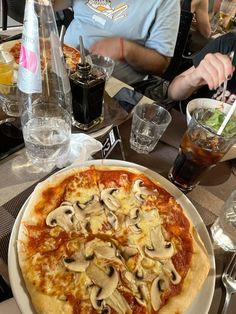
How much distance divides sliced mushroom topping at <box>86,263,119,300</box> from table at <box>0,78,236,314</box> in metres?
0.18

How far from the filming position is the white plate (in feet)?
1.83

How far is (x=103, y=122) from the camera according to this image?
100 centimetres

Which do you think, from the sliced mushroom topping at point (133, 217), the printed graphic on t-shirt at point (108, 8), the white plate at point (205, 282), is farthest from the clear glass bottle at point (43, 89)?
the printed graphic on t-shirt at point (108, 8)

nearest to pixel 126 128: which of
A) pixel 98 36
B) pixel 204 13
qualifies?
pixel 98 36

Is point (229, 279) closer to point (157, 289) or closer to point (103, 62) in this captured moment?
point (157, 289)

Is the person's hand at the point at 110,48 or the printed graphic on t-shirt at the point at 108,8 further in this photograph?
the printed graphic on t-shirt at the point at 108,8

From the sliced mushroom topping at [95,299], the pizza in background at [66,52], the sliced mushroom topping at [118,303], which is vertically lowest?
the sliced mushroom topping at [118,303]

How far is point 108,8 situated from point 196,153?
1.12 meters

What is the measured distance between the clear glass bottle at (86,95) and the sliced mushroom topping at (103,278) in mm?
467

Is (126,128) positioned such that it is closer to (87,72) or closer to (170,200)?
(87,72)

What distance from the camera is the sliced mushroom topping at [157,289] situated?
61cm

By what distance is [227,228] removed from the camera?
0.73 m

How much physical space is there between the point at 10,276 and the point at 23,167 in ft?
1.12

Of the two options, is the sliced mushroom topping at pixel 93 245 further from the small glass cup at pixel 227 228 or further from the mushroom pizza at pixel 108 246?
the small glass cup at pixel 227 228
